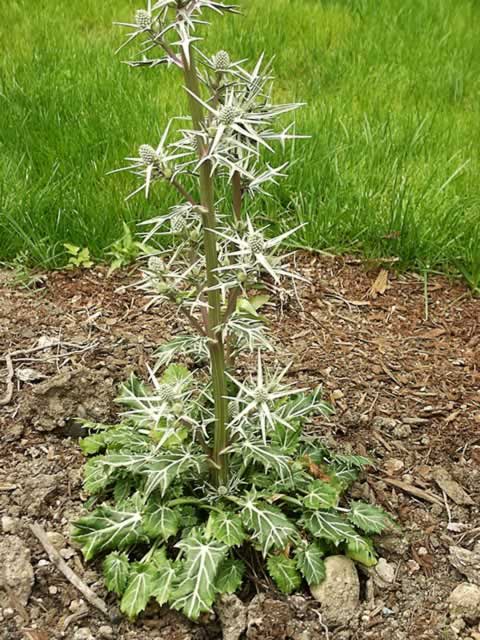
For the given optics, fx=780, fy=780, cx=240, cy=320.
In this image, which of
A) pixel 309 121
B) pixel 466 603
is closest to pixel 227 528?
pixel 466 603

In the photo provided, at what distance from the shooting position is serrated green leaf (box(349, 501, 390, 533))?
7.94 ft

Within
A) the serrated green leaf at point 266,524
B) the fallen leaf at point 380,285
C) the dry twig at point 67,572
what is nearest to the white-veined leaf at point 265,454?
the serrated green leaf at point 266,524

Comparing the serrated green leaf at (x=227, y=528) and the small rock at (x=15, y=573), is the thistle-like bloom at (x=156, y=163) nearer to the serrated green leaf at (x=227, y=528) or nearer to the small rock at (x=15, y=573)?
the serrated green leaf at (x=227, y=528)

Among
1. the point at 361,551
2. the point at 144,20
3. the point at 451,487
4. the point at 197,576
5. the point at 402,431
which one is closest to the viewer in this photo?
the point at 144,20

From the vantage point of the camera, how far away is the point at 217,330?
2102 mm

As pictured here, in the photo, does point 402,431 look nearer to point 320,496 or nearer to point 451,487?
point 451,487

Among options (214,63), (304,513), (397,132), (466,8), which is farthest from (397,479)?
(466,8)

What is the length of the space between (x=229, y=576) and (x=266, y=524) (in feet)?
0.63

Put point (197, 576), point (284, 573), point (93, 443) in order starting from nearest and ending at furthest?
point (197, 576) < point (284, 573) < point (93, 443)

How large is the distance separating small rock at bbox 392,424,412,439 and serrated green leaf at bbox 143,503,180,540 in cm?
100

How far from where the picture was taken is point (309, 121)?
4555 millimetres

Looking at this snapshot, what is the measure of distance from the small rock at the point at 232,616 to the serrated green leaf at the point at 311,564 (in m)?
0.21

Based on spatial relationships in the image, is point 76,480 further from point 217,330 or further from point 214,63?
point 214,63

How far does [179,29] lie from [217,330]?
77 cm
